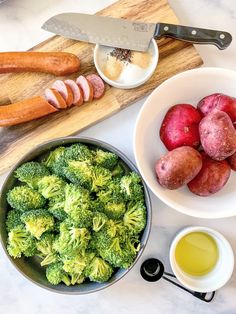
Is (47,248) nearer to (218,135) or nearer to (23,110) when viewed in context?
(23,110)

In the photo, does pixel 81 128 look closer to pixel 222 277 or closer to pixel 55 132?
pixel 55 132

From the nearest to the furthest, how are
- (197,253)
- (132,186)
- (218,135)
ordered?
(218,135) → (132,186) → (197,253)

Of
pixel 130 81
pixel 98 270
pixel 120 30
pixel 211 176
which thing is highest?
pixel 120 30

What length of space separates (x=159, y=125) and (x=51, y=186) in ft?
1.21

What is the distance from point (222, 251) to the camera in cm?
146

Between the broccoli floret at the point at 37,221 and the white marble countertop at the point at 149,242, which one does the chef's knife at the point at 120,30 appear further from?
the broccoli floret at the point at 37,221

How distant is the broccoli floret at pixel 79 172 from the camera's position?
1.34 m

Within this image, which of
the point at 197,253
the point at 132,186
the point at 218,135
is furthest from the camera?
the point at 197,253

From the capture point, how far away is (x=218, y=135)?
1.26 meters

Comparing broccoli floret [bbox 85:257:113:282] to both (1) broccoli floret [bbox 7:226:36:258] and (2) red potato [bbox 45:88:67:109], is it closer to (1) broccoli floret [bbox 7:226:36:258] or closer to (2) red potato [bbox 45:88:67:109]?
(1) broccoli floret [bbox 7:226:36:258]

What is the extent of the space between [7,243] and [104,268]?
0.92 ft

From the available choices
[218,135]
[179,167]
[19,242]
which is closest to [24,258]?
[19,242]

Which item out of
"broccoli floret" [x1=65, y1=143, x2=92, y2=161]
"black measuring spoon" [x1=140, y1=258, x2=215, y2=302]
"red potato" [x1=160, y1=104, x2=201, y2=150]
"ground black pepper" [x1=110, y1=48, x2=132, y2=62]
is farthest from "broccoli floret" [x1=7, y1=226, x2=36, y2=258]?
"ground black pepper" [x1=110, y1=48, x2=132, y2=62]

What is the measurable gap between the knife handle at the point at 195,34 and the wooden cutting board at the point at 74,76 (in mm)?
43
